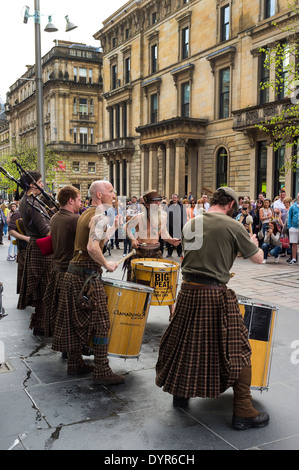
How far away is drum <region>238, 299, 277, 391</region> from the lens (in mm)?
3736

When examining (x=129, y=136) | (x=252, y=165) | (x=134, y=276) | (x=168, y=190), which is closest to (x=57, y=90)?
(x=129, y=136)

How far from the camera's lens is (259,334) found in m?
A: 3.77

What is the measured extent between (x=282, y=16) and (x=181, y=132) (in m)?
9.34

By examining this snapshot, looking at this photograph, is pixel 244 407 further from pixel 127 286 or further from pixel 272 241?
pixel 272 241

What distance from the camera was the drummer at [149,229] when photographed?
6426mm

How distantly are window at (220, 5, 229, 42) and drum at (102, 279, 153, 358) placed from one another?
27.8m

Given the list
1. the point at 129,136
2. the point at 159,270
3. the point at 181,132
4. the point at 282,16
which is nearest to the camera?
the point at 159,270

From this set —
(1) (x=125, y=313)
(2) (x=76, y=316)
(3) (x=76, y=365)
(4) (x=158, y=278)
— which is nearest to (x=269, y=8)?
(4) (x=158, y=278)

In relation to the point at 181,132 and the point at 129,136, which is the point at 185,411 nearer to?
the point at 181,132

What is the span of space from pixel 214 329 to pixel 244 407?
0.62m

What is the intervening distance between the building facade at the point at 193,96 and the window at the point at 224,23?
0.19ft

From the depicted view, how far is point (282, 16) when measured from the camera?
23484mm

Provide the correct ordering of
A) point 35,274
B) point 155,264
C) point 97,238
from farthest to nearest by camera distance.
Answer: point 35,274 < point 155,264 < point 97,238

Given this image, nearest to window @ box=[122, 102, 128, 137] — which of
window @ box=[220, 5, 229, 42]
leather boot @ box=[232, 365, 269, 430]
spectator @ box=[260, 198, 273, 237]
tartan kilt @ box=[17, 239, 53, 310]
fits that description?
window @ box=[220, 5, 229, 42]
